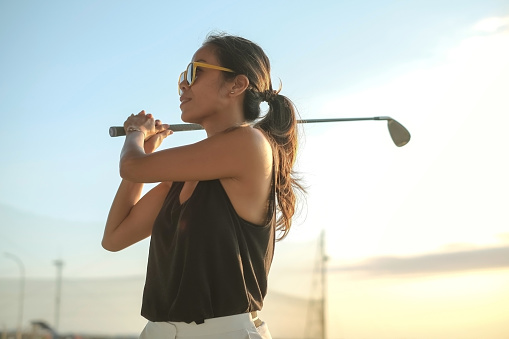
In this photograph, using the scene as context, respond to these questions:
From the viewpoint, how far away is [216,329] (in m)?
2.07

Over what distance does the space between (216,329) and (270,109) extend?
33.1 inches

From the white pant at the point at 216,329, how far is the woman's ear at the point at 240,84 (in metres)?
0.75

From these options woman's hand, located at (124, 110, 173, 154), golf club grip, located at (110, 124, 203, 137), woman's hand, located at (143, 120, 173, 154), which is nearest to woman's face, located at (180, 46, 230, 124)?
woman's hand, located at (124, 110, 173, 154)

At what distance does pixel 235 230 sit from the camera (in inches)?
85.9

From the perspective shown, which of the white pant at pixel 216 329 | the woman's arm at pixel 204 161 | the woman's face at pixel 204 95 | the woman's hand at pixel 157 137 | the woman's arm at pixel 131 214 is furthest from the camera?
the woman's hand at pixel 157 137

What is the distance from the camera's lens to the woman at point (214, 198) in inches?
82.4

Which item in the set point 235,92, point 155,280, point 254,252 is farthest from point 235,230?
point 235,92

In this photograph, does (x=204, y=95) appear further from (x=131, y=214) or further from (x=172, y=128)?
(x=172, y=128)

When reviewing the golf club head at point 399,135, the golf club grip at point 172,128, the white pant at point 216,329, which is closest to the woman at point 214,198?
the white pant at point 216,329

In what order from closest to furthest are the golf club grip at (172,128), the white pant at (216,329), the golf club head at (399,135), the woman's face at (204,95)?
the white pant at (216,329), the woman's face at (204,95), the golf club grip at (172,128), the golf club head at (399,135)

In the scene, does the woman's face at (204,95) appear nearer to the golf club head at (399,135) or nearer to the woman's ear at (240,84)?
the woman's ear at (240,84)

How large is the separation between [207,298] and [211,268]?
8 centimetres

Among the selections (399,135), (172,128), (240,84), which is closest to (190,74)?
(240,84)

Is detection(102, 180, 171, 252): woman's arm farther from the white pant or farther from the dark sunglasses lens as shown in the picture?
the white pant
